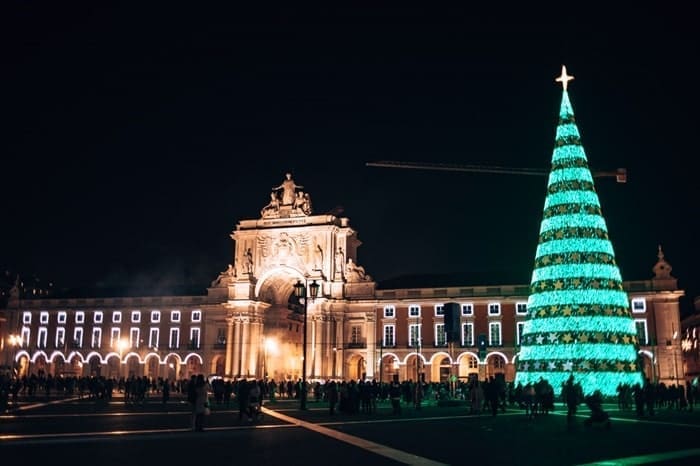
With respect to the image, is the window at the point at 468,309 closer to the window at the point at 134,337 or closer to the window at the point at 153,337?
the window at the point at 153,337

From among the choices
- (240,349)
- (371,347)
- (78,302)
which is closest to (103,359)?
(78,302)

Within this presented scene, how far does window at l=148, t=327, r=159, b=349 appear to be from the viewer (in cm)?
7812

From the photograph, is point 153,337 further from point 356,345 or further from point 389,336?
point 389,336

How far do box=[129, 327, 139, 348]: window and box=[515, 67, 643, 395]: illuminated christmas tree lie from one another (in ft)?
182

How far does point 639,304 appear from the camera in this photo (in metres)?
64.4

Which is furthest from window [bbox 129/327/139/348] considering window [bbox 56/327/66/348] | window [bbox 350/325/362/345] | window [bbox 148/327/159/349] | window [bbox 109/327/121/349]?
window [bbox 350/325/362/345]

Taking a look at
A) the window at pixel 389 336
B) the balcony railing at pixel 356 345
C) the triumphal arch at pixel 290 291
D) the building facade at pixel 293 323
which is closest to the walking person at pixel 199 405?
the building facade at pixel 293 323

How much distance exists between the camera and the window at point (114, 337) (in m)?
79.1

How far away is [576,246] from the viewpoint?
33.7 meters

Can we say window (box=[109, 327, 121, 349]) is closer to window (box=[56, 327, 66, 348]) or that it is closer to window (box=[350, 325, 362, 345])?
window (box=[56, 327, 66, 348])

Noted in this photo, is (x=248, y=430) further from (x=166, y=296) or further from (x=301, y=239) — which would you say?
(x=166, y=296)

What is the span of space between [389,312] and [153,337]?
92.5ft

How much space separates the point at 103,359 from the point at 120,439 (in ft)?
217

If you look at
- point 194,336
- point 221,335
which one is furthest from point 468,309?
point 194,336
